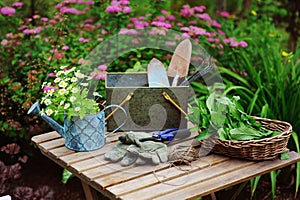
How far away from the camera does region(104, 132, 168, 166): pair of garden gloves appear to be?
6.66 ft

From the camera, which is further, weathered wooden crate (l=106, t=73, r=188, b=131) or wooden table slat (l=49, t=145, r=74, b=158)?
weathered wooden crate (l=106, t=73, r=188, b=131)

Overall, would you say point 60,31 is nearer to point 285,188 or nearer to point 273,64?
point 273,64

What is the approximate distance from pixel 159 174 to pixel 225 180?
0.83 feet

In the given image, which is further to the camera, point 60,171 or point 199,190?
point 60,171

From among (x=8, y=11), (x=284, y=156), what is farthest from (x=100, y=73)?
(x=284, y=156)

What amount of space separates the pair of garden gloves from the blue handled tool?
58 millimetres

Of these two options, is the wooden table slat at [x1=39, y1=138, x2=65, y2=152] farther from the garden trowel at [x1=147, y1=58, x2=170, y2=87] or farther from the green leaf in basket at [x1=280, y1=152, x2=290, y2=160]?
the green leaf in basket at [x1=280, y1=152, x2=290, y2=160]

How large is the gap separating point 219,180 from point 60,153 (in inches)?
26.8

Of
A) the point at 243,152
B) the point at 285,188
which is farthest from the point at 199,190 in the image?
the point at 285,188

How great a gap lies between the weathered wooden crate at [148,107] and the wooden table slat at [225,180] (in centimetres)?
45

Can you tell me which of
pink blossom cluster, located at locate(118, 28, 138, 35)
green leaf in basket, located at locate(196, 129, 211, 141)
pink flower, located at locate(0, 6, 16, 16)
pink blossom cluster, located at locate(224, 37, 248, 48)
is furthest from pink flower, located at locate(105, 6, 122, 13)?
green leaf in basket, located at locate(196, 129, 211, 141)

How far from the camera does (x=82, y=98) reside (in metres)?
2.15

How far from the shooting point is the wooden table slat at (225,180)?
1.82 metres

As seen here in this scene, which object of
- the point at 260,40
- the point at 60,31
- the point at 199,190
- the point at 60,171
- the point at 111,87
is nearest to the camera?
the point at 199,190
